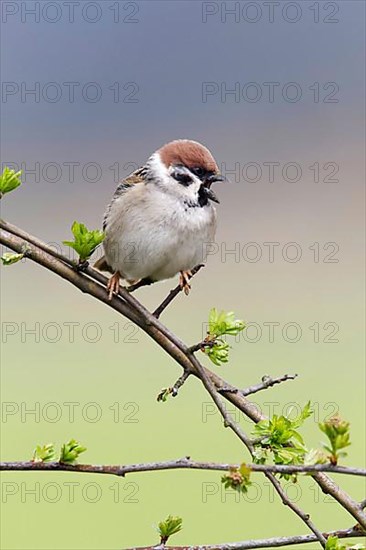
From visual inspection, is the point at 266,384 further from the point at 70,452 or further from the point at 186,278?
the point at 186,278

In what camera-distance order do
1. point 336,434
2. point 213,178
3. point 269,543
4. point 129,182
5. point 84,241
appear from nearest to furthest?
point 336,434 → point 269,543 → point 84,241 → point 213,178 → point 129,182

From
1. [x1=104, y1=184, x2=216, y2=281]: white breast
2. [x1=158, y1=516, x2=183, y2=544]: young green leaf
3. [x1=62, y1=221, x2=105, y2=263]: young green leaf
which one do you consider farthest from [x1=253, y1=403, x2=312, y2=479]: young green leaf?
[x1=104, y1=184, x2=216, y2=281]: white breast

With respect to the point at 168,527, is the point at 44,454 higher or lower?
higher

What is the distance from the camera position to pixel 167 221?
3.15 metres

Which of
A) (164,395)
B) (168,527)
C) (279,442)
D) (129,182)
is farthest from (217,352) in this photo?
(129,182)

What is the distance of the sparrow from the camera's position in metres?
3.07

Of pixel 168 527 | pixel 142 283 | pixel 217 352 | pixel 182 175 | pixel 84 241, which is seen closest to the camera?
pixel 168 527

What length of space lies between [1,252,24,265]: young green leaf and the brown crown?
3.80ft

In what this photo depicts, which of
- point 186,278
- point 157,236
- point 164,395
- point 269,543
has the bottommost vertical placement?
point 269,543

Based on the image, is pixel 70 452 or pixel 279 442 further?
pixel 279 442

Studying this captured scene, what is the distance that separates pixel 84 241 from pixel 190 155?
1160mm

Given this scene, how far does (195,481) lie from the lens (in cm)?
641

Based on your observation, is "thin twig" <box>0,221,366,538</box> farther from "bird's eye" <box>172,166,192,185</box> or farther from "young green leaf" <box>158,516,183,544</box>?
"bird's eye" <box>172,166,192,185</box>

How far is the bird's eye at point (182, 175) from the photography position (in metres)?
3.09
